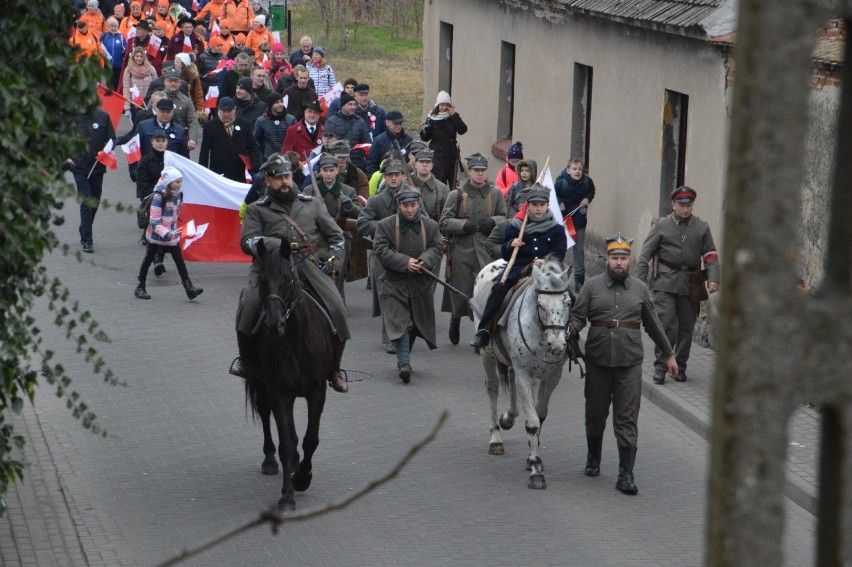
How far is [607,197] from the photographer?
19.5m

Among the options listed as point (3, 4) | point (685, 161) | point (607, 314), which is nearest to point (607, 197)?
point (685, 161)

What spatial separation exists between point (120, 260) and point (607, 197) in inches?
269

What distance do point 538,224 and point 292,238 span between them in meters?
2.33

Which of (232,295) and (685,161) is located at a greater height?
(685,161)

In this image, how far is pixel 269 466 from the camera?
37.3 ft

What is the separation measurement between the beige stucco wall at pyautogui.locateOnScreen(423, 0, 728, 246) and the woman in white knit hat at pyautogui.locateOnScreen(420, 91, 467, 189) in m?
1.34

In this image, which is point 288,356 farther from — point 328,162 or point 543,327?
point 328,162

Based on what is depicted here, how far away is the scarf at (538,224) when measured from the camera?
1220cm

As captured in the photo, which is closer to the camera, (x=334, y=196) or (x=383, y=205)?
(x=383, y=205)

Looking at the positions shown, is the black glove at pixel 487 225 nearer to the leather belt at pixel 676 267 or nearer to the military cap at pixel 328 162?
the military cap at pixel 328 162

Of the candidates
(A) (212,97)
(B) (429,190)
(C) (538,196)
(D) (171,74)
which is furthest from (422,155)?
(A) (212,97)

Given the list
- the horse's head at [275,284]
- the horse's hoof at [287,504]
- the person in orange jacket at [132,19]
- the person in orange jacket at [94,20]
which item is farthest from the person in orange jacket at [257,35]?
the horse's hoof at [287,504]

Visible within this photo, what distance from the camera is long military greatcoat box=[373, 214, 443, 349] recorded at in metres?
14.4

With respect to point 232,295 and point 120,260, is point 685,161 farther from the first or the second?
point 120,260
